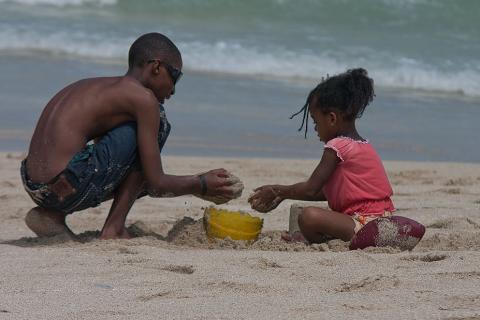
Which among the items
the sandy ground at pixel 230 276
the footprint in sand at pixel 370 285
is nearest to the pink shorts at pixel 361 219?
the sandy ground at pixel 230 276

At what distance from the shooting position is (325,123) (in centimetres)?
455

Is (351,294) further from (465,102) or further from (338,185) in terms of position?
(465,102)

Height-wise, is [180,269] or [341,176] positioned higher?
[341,176]

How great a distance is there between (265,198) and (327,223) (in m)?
0.34

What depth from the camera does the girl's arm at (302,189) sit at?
448 centimetres

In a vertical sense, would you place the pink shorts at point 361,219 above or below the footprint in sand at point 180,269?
above

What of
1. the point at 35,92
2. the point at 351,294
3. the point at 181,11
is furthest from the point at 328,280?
the point at 181,11

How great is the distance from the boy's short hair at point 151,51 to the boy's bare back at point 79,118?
0.13 meters

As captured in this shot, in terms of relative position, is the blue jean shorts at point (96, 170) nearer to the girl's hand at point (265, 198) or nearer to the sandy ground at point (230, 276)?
the sandy ground at point (230, 276)

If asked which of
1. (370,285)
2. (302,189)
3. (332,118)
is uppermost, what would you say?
(332,118)

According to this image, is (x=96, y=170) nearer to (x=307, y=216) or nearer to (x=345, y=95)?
(x=307, y=216)

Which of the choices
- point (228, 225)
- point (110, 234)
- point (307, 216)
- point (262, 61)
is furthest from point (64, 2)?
point (307, 216)

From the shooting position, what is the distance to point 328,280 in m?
3.66

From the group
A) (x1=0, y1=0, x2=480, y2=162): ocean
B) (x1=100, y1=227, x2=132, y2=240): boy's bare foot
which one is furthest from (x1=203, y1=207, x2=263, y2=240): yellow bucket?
(x1=0, y1=0, x2=480, y2=162): ocean
